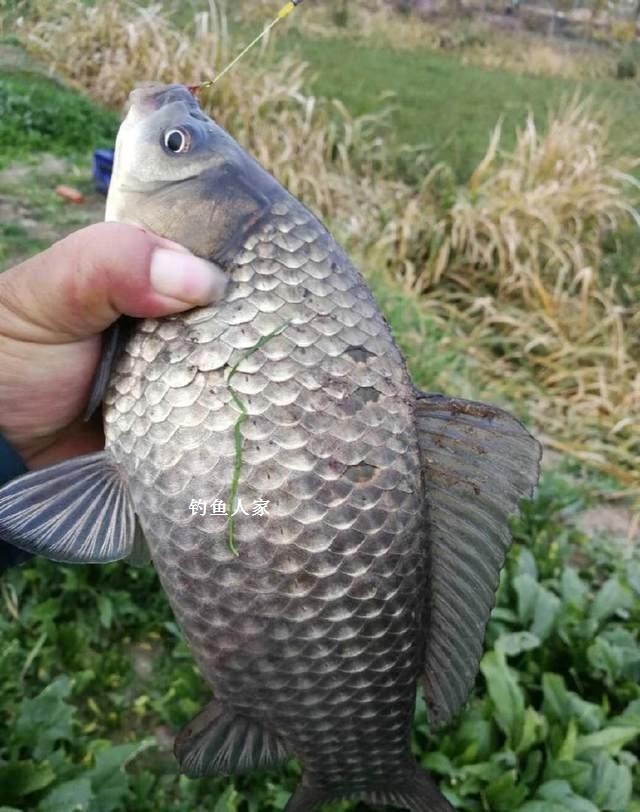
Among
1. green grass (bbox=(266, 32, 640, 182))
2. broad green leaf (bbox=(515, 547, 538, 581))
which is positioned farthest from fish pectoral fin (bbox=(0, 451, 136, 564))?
green grass (bbox=(266, 32, 640, 182))

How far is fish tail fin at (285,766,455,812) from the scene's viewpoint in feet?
4.79

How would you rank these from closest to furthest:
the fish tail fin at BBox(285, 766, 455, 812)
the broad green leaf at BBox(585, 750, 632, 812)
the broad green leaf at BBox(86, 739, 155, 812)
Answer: the fish tail fin at BBox(285, 766, 455, 812), the broad green leaf at BBox(86, 739, 155, 812), the broad green leaf at BBox(585, 750, 632, 812)

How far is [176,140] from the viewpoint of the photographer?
1.21 m

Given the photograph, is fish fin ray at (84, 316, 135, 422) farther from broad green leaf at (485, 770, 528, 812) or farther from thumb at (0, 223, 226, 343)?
broad green leaf at (485, 770, 528, 812)

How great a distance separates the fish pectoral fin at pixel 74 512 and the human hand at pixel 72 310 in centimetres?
26

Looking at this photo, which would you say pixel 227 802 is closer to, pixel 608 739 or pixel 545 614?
pixel 608 739

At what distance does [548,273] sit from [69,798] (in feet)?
15.2

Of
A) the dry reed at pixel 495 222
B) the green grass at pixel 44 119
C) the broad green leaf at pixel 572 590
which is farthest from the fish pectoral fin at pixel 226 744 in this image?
the dry reed at pixel 495 222

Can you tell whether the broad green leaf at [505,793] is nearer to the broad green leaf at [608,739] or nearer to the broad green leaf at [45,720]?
the broad green leaf at [608,739]

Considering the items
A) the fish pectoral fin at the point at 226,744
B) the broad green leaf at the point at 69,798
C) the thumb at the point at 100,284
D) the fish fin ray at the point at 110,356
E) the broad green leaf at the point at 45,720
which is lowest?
the broad green leaf at the point at 45,720

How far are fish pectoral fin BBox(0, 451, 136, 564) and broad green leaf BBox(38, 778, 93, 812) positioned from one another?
101 cm

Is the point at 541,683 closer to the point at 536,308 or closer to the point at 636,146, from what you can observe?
the point at 536,308

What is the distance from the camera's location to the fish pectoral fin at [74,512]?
1199 mm

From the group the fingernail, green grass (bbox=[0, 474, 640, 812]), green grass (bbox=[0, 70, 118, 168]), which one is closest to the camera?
the fingernail
